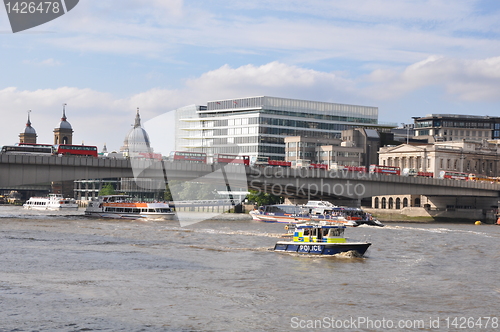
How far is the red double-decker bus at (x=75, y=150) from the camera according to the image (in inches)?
3878

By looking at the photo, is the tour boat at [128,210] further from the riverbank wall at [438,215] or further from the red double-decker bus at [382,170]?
the riverbank wall at [438,215]

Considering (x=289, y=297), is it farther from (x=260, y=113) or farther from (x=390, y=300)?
(x=260, y=113)

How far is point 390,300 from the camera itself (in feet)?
114

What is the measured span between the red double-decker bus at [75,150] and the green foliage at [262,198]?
4907 centimetres

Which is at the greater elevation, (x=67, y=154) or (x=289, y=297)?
(x=67, y=154)

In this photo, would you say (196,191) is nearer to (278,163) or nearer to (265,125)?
(265,125)

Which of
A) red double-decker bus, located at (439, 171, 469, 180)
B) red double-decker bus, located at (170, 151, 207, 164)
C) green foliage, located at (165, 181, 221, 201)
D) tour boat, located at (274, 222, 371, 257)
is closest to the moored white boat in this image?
red double-decker bus, located at (170, 151, 207, 164)

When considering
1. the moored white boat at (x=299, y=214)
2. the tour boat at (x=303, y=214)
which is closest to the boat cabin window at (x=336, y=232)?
the moored white boat at (x=299, y=214)

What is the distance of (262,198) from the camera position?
14625 cm

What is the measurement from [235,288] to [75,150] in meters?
68.3

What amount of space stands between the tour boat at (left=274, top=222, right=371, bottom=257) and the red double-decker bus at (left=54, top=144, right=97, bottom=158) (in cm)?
5239

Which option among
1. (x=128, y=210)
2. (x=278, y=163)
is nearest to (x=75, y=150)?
(x=128, y=210)

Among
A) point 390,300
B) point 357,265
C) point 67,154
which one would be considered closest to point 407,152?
point 67,154

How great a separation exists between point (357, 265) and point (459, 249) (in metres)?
17.6
